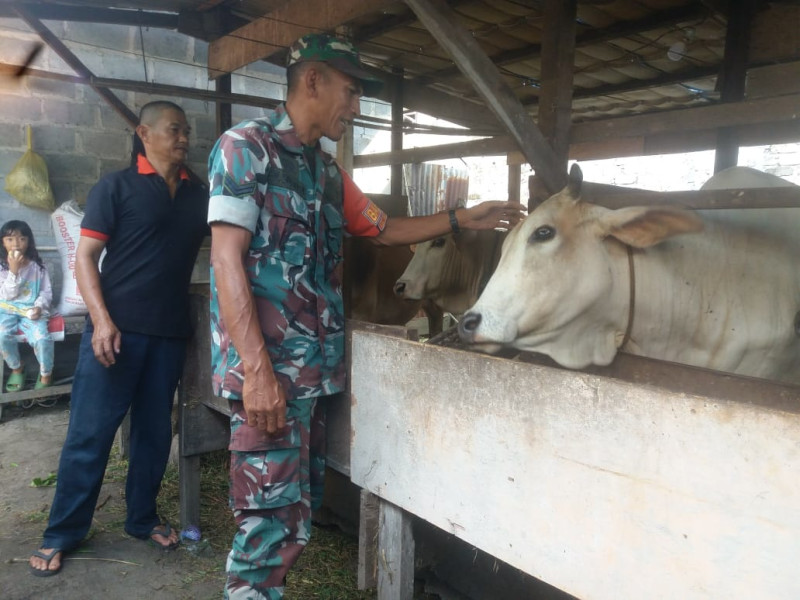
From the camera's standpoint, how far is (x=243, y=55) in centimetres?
348

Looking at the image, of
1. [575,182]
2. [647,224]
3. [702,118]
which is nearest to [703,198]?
[647,224]

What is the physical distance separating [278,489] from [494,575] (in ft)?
2.71

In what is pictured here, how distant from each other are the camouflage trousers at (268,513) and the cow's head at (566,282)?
2.25 ft

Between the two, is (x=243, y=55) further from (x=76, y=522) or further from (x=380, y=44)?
(x=76, y=522)

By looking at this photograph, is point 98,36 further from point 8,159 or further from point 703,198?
point 703,198

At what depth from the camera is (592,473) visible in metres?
1.39

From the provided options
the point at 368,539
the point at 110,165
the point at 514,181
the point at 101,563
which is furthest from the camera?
the point at 514,181

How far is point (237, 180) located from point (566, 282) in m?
1.17

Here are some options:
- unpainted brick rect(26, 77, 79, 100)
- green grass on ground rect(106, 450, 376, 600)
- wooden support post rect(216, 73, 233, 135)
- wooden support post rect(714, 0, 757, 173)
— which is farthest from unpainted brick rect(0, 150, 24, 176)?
wooden support post rect(714, 0, 757, 173)

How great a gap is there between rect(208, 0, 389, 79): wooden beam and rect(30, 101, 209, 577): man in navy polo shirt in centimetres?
69

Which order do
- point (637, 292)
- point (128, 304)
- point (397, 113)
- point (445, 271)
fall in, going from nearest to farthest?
point (637, 292) < point (128, 304) < point (445, 271) < point (397, 113)

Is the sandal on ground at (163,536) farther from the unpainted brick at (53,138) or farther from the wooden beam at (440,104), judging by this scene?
the unpainted brick at (53,138)

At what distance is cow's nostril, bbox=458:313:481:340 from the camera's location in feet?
6.84

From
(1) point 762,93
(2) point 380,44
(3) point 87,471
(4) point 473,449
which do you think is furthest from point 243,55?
(1) point 762,93
